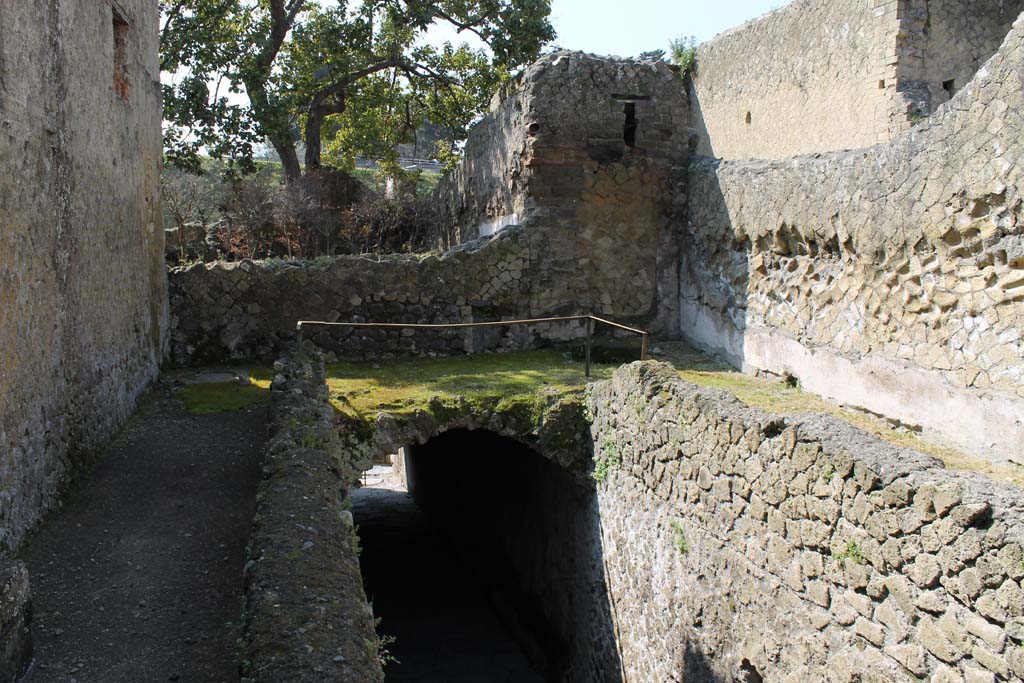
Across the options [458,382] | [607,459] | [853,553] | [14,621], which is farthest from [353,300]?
[14,621]

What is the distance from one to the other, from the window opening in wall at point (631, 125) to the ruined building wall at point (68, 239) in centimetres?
533

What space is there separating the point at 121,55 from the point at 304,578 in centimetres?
602

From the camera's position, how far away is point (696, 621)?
21.3ft

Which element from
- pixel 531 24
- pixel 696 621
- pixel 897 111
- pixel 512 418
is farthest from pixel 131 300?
pixel 531 24

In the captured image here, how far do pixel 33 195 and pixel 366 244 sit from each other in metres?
10.5

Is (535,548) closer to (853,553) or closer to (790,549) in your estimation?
(790,549)

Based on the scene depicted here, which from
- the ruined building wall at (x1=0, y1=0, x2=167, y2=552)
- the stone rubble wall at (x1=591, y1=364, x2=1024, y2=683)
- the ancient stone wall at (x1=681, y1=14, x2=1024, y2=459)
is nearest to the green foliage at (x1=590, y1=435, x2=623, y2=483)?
the stone rubble wall at (x1=591, y1=364, x2=1024, y2=683)

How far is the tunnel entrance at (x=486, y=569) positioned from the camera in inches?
369

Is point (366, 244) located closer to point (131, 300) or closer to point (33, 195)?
point (131, 300)

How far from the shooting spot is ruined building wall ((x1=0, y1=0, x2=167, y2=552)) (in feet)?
16.5

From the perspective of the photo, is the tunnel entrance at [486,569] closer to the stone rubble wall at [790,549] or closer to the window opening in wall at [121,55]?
the stone rubble wall at [790,549]

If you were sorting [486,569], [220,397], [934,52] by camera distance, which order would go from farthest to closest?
[934,52], [486,569], [220,397]

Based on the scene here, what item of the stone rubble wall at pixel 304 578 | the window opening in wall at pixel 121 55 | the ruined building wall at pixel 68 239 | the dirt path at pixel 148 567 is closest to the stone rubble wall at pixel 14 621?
the dirt path at pixel 148 567

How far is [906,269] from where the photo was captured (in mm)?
7016
